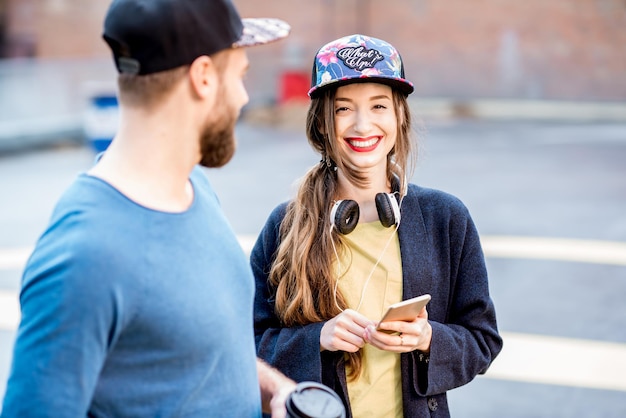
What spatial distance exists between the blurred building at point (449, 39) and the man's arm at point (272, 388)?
20.1 meters

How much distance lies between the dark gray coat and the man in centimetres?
73

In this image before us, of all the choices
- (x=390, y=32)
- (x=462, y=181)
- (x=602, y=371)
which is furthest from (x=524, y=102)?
(x=602, y=371)

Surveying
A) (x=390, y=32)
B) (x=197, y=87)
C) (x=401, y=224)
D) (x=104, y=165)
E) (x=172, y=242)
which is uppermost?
(x=197, y=87)

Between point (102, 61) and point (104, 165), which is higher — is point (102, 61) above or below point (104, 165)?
below

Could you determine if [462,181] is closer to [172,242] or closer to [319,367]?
[319,367]

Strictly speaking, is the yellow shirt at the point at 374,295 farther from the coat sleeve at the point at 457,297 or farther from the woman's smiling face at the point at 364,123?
the woman's smiling face at the point at 364,123

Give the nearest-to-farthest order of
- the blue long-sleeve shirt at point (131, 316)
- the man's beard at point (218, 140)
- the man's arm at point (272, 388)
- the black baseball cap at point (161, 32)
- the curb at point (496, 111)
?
the blue long-sleeve shirt at point (131, 316) → the black baseball cap at point (161, 32) → the man's beard at point (218, 140) → the man's arm at point (272, 388) → the curb at point (496, 111)

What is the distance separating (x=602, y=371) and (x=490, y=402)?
0.89 metres

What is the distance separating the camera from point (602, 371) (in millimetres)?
5680

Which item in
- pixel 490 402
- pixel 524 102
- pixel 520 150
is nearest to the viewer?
pixel 490 402

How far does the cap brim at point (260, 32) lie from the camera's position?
1946mm

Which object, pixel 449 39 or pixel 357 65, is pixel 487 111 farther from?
pixel 357 65

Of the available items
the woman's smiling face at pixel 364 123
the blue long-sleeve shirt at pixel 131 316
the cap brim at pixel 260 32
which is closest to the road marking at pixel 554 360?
the woman's smiling face at pixel 364 123

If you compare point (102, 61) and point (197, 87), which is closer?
point (197, 87)
